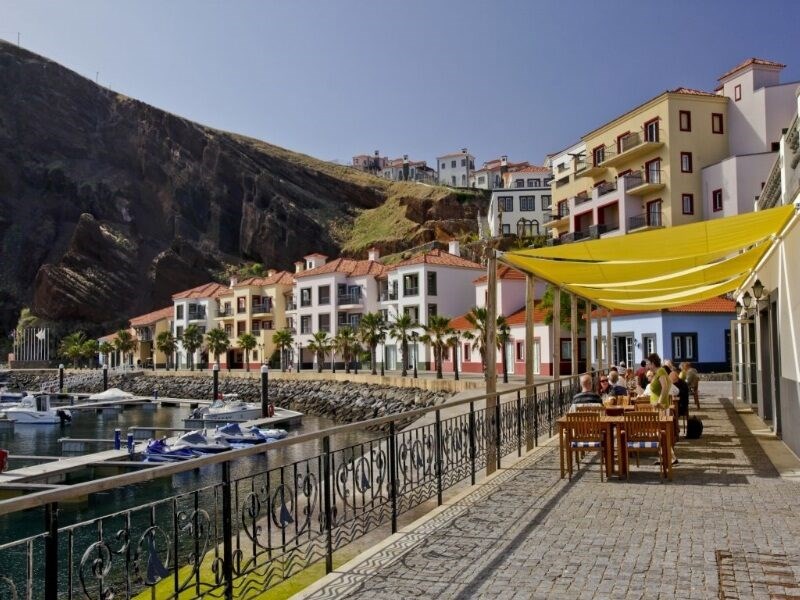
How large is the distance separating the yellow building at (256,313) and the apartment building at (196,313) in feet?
5.68

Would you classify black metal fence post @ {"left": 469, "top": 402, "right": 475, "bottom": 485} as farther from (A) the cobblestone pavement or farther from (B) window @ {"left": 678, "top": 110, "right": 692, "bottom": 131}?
(B) window @ {"left": 678, "top": 110, "right": 692, "bottom": 131}

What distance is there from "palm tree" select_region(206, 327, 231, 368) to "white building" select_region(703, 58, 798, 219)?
132ft

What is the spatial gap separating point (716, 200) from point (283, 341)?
3336 centimetres

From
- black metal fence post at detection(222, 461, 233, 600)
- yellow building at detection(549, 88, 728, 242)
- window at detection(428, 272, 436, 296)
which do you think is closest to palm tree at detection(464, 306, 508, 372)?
window at detection(428, 272, 436, 296)

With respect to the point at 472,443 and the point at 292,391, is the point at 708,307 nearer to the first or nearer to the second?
the point at 292,391

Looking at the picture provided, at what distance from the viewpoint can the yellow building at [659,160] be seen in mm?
39094

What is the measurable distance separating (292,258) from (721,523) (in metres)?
87.0

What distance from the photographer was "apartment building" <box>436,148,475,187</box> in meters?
118

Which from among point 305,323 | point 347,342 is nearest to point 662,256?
point 347,342

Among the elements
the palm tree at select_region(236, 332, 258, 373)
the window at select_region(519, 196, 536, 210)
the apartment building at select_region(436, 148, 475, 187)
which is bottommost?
the palm tree at select_region(236, 332, 258, 373)

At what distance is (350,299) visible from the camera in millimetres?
54406

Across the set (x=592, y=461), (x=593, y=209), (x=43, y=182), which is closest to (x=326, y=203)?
(x=43, y=182)

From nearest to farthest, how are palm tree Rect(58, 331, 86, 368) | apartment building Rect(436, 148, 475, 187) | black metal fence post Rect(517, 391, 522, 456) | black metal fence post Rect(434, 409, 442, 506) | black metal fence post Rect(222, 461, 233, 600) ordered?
black metal fence post Rect(222, 461, 233, 600) → black metal fence post Rect(434, 409, 442, 506) → black metal fence post Rect(517, 391, 522, 456) → palm tree Rect(58, 331, 86, 368) → apartment building Rect(436, 148, 475, 187)

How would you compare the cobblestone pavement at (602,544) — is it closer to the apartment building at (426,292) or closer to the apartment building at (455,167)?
the apartment building at (426,292)
